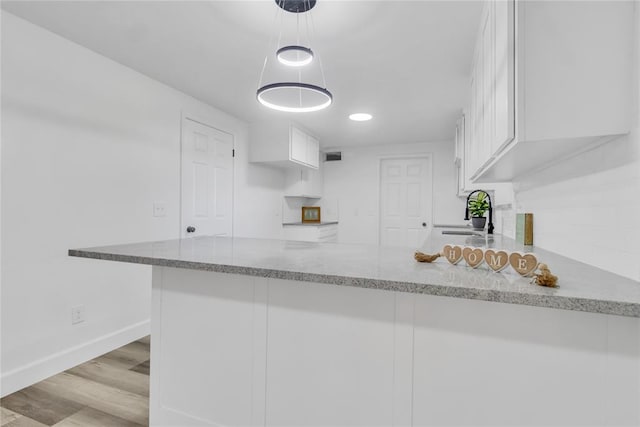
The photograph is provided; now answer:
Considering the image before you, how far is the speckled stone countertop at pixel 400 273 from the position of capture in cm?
82

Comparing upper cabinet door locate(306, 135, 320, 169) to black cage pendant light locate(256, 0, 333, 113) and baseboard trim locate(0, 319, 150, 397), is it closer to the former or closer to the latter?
black cage pendant light locate(256, 0, 333, 113)

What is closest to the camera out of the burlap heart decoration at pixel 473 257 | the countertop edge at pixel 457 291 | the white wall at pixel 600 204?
the countertop edge at pixel 457 291

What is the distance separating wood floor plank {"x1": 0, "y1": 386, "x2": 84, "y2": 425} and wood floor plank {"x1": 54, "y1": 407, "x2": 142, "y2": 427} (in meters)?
0.05

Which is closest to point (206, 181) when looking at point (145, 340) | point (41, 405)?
point (145, 340)

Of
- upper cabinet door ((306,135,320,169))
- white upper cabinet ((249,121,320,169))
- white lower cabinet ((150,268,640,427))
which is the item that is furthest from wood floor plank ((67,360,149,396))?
upper cabinet door ((306,135,320,169))

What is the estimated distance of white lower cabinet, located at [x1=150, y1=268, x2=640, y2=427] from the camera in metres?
0.95

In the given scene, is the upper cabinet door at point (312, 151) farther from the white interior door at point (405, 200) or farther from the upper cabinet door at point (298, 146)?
the white interior door at point (405, 200)

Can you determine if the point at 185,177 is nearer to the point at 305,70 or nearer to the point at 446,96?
the point at 305,70

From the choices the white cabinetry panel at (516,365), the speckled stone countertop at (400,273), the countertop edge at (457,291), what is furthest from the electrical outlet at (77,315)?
the white cabinetry panel at (516,365)

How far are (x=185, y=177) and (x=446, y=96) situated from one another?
8.85ft

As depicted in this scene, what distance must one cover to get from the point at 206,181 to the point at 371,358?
9.70 feet

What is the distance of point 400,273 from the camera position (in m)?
1.08

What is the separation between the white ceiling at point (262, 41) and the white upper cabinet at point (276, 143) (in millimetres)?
845

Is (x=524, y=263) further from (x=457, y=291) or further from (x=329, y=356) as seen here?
(x=329, y=356)
